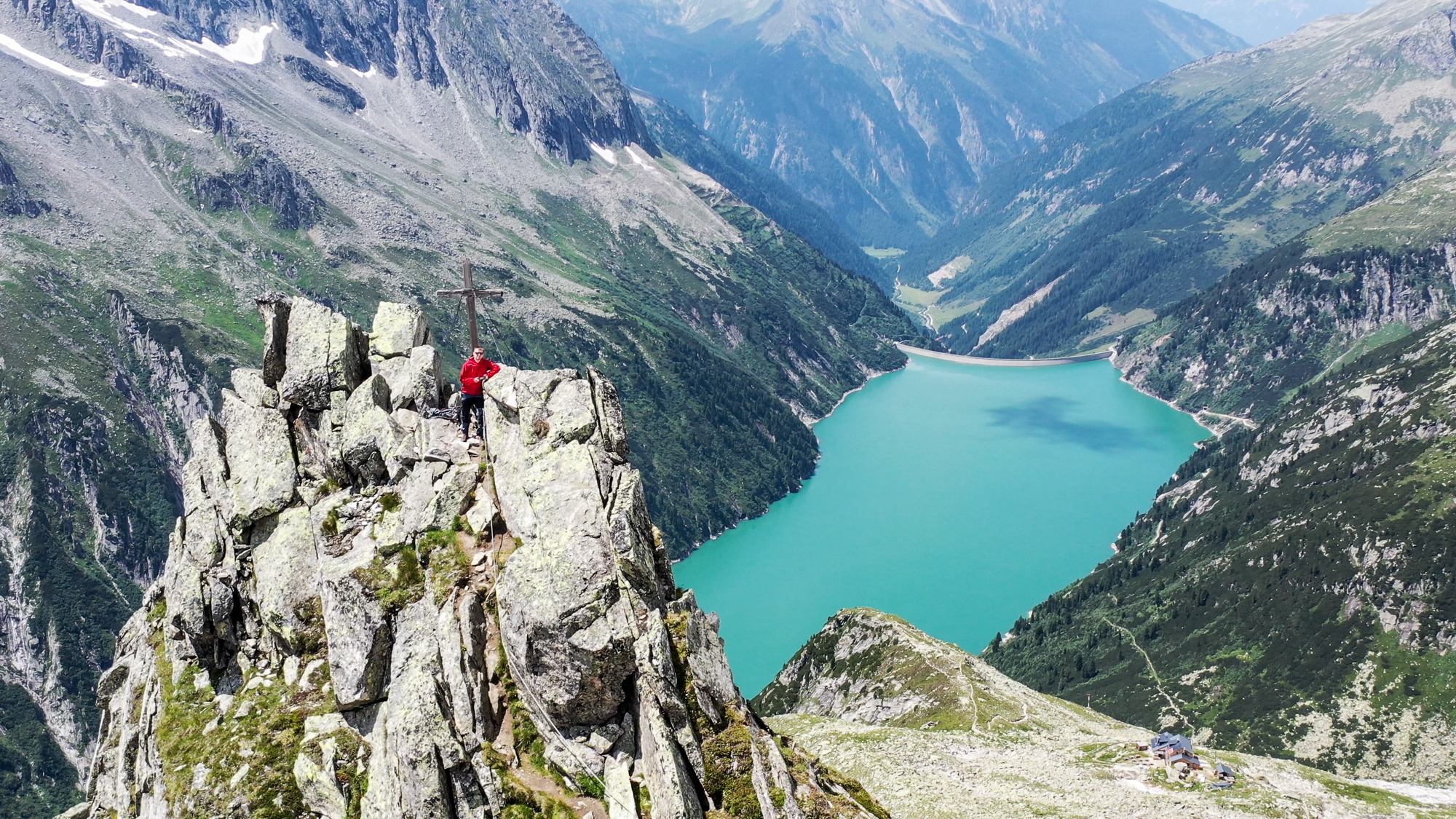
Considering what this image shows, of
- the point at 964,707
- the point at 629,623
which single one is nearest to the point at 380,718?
the point at 629,623

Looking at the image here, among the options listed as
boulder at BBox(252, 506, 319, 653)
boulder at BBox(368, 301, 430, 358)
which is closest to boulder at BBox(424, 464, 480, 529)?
boulder at BBox(252, 506, 319, 653)

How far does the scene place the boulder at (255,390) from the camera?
3409 centimetres

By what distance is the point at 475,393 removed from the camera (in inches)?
1241

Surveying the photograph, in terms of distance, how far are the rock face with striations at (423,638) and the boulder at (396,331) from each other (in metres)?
2.41

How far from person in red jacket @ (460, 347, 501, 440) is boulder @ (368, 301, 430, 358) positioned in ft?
19.6

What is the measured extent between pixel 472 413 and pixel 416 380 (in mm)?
3335

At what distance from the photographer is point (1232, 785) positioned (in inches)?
1916

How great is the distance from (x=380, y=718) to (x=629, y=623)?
23.6 ft

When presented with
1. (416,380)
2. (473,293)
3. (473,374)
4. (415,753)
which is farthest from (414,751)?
(473,293)

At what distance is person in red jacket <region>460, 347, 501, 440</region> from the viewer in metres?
31.4

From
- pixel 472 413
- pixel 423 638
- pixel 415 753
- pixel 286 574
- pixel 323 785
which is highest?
pixel 472 413

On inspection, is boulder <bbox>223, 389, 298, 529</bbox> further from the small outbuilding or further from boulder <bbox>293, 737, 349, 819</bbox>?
the small outbuilding

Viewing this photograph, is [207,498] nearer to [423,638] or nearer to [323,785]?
[423,638]

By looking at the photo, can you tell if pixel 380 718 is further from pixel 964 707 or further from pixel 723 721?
pixel 964 707
